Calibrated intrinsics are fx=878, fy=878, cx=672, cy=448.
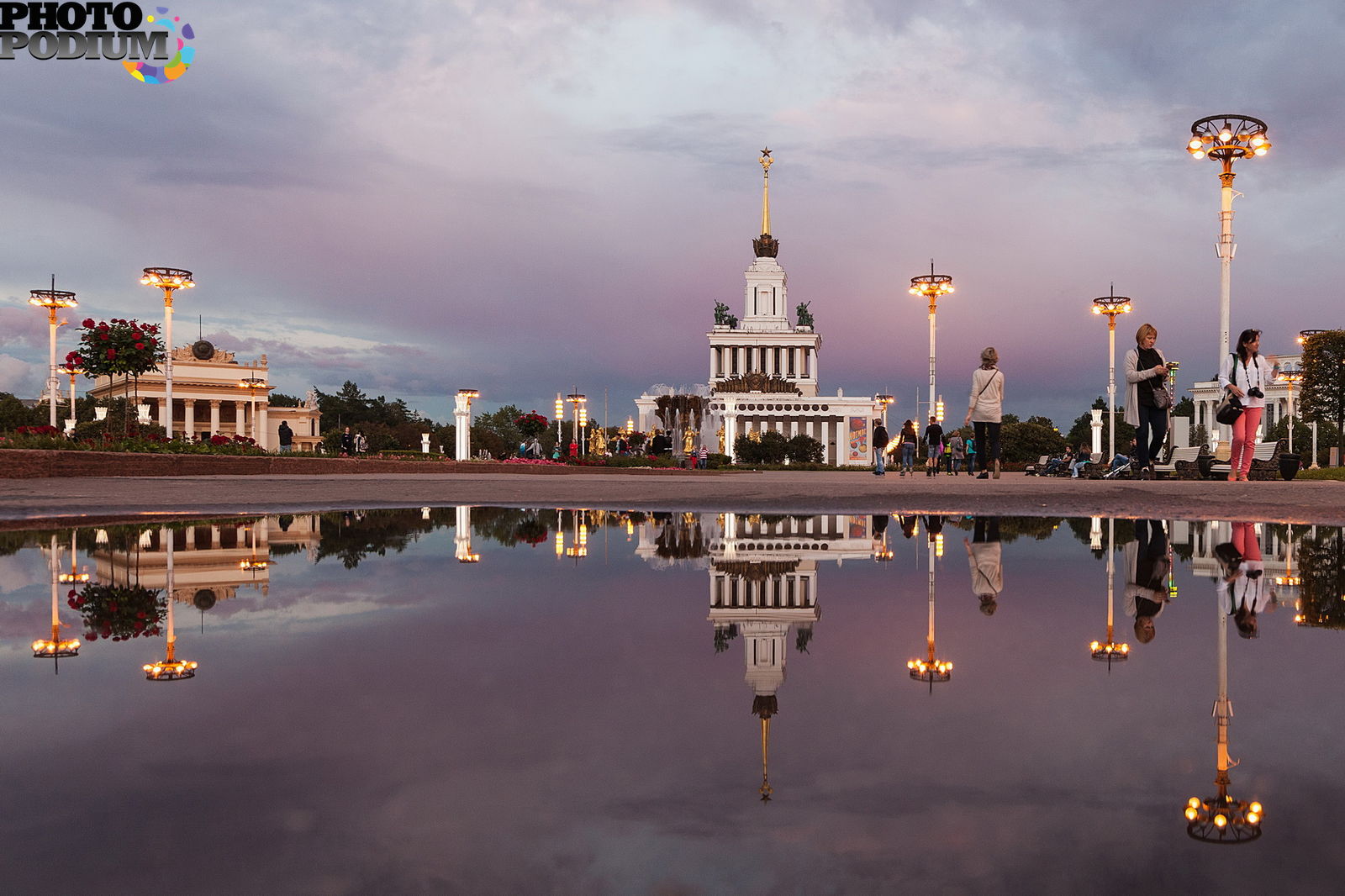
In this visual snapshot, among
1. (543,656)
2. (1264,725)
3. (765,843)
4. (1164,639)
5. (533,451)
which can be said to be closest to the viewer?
(765,843)

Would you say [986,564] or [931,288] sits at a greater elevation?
[931,288]

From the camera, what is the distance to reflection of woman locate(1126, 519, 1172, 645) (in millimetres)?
3240

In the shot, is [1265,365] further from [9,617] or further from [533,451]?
[533,451]

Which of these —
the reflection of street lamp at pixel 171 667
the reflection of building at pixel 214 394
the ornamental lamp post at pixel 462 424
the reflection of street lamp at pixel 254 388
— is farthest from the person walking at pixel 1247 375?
the reflection of street lamp at pixel 254 388


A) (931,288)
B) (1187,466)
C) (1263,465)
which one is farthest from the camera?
(931,288)

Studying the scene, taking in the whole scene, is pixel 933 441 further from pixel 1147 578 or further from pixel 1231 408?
pixel 1147 578

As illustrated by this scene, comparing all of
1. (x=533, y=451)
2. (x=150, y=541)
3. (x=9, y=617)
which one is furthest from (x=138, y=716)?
(x=533, y=451)

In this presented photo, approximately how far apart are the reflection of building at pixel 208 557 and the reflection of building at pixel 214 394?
8159 centimetres

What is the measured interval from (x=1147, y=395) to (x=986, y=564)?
27.1 feet

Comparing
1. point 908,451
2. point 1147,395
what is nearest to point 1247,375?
point 1147,395

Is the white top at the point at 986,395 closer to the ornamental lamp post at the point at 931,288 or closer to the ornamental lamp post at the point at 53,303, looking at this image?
the ornamental lamp post at the point at 931,288

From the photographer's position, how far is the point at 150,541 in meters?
6.16

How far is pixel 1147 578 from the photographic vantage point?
14.2 feet

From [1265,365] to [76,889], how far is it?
14.1 metres
